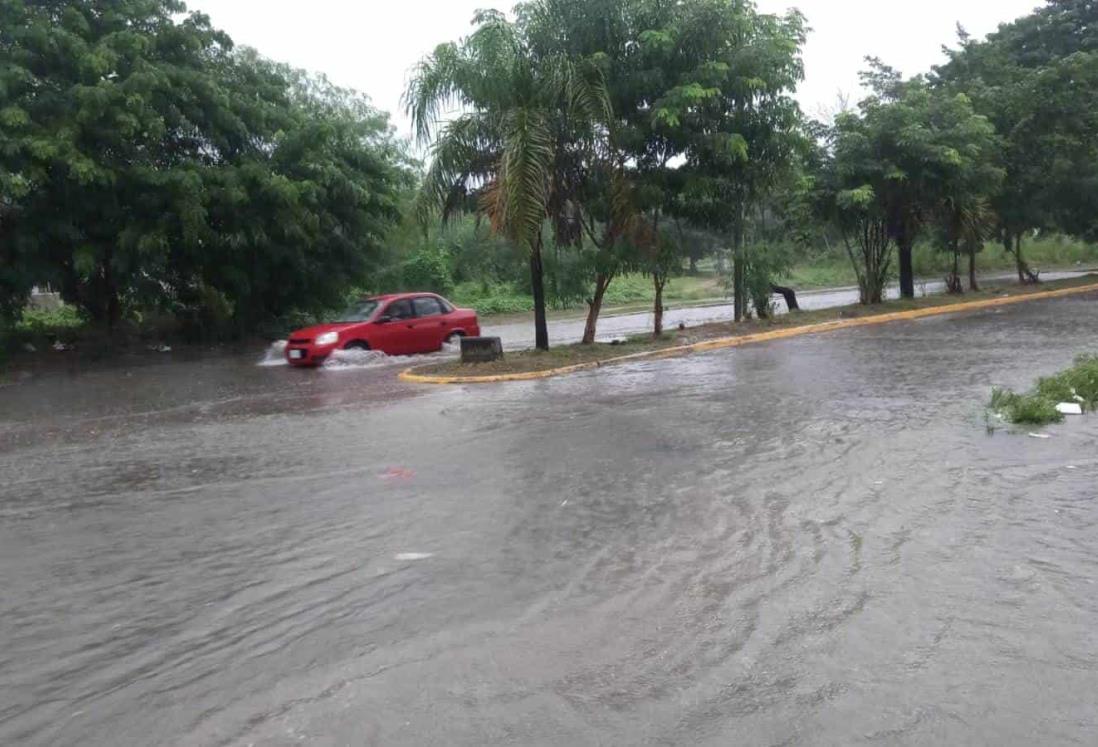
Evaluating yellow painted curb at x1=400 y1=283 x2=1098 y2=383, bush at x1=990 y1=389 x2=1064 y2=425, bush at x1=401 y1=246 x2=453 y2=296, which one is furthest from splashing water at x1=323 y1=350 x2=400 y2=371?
bush at x1=401 y1=246 x2=453 y2=296

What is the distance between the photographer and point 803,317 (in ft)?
79.0

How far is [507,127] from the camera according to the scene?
1688 centimetres

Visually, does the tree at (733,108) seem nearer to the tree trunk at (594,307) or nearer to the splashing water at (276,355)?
the tree trunk at (594,307)

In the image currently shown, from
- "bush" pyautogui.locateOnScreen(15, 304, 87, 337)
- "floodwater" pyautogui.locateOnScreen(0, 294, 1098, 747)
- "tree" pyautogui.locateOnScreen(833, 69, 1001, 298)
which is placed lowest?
"floodwater" pyautogui.locateOnScreen(0, 294, 1098, 747)

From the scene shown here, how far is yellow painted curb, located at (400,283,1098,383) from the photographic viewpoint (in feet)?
51.7

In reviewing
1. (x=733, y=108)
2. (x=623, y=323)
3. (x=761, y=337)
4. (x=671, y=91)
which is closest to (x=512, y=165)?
(x=671, y=91)

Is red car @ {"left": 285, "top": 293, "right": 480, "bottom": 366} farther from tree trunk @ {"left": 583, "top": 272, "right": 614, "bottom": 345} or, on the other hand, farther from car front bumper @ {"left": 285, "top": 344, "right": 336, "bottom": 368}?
tree trunk @ {"left": 583, "top": 272, "right": 614, "bottom": 345}

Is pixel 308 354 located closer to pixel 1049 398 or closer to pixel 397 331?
pixel 397 331

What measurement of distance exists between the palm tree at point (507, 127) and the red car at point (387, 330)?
2634 millimetres

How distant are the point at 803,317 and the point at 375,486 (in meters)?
17.9

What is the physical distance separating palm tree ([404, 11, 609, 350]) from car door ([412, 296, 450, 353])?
8.81 ft

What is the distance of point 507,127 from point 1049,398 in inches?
399

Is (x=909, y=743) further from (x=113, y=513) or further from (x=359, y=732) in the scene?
(x=113, y=513)

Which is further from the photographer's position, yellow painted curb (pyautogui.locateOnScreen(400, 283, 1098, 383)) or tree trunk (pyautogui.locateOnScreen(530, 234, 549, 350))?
tree trunk (pyautogui.locateOnScreen(530, 234, 549, 350))
